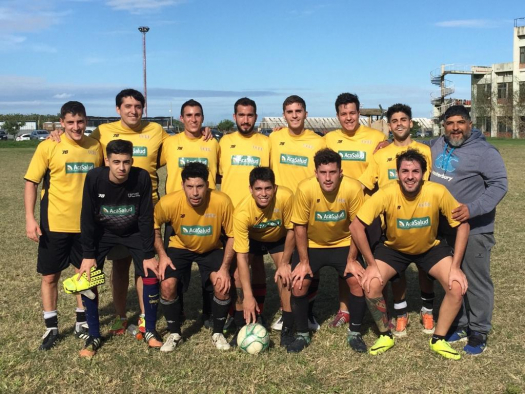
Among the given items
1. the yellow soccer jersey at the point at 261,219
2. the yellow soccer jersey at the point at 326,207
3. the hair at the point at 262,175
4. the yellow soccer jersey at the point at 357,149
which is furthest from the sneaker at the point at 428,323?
the hair at the point at 262,175

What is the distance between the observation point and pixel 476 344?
185 inches

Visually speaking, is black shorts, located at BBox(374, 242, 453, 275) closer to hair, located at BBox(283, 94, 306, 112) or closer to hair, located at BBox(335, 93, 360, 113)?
hair, located at BBox(335, 93, 360, 113)

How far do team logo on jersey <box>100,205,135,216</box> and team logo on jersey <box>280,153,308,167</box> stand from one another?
166 cm

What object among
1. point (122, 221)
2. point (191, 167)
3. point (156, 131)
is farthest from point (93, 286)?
point (156, 131)

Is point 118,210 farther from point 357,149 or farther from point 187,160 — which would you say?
point 357,149

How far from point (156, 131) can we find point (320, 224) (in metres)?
2.01

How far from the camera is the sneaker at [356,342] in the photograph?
475 centimetres

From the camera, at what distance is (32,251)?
8680mm

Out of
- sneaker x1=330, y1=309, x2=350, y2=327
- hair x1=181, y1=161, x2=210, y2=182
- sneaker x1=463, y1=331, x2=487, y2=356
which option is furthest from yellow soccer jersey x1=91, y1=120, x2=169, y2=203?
sneaker x1=463, y1=331, x2=487, y2=356

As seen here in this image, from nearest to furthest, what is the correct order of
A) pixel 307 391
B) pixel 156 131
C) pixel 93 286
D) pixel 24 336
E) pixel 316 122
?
1. pixel 307 391
2. pixel 93 286
3. pixel 24 336
4. pixel 156 131
5. pixel 316 122

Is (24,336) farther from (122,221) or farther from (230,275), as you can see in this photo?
(230,275)

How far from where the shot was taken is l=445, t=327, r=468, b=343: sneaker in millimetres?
4941

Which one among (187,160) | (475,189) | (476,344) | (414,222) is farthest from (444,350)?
(187,160)

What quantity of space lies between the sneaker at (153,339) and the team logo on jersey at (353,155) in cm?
259
